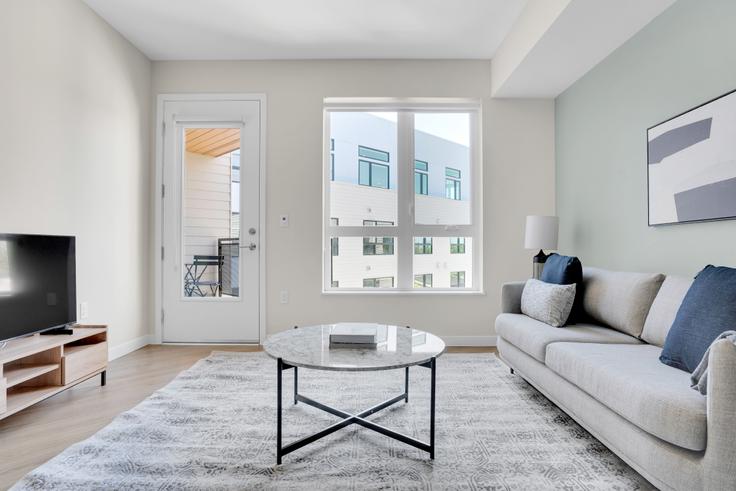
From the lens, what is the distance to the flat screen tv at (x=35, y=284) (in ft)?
6.72

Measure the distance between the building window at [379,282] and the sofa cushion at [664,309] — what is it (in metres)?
2.14

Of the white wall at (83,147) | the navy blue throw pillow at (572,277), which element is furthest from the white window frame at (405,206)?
the white wall at (83,147)

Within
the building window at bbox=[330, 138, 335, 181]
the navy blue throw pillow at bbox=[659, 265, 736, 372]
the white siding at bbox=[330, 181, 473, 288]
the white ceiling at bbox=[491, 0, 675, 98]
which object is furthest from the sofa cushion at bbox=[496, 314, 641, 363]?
the building window at bbox=[330, 138, 335, 181]

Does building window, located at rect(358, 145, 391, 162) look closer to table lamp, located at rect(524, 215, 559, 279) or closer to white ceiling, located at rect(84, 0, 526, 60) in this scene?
white ceiling, located at rect(84, 0, 526, 60)

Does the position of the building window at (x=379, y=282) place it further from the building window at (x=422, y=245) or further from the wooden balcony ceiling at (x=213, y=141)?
the wooden balcony ceiling at (x=213, y=141)

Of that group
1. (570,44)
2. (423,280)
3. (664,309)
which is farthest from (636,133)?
(423,280)

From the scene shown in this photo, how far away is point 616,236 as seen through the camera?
283 cm

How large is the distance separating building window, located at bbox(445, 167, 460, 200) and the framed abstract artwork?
5.36 feet

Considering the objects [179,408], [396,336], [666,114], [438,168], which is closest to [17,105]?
[179,408]

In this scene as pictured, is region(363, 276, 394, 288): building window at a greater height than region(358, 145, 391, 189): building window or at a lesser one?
lesser

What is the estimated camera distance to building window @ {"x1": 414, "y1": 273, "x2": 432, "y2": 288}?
3836mm

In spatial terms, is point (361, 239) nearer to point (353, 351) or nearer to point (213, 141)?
point (213, 141)

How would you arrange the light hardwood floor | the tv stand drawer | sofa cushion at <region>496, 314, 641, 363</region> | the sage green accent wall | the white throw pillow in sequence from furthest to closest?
the white throw pillow
the tv stand drawer
sofa cushion at <region>496, 314, 641, 363</region>
the sage green accent wall
the light hardwood floor

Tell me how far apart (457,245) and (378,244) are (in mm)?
762
